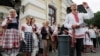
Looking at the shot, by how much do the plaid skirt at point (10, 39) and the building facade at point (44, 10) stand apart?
7679 mm

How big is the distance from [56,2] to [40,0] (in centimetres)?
373

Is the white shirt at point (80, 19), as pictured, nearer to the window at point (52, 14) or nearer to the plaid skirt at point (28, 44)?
the plaid skirt at point (28, 44)

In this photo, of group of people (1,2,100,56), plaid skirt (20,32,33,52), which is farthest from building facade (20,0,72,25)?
plaid skirt (20,32,33,52)

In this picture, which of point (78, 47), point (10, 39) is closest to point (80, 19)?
point (78, 47)

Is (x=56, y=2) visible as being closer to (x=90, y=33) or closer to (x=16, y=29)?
(x=90, y=33)

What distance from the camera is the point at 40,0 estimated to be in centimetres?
1927

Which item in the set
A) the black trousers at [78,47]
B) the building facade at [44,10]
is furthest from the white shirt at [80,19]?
the building facade at [44,10]

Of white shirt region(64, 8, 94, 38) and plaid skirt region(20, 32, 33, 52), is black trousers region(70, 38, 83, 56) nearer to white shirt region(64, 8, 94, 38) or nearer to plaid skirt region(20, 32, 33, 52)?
white shirt region(64, 8, 94, 38)

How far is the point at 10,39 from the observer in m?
9.38

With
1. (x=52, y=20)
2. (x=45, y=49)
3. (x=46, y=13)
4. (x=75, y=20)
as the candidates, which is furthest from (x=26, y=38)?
(x=52, y=20)

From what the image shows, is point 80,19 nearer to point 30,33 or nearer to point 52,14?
point 30,33

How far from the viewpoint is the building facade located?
1725 centimetres

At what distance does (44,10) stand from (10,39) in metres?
10.6

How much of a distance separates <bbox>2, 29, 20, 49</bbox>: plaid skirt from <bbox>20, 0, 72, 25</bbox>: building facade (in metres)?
7.68
